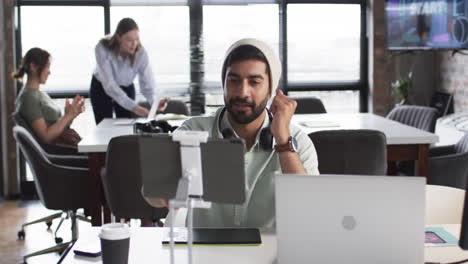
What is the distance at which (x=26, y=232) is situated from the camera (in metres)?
5.16

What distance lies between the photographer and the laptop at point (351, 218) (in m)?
1.64

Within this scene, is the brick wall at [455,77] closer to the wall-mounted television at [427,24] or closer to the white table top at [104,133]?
the wall-mounted television at [427,24]

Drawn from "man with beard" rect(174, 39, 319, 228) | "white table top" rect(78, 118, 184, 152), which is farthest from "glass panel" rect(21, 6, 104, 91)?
"man with beard" rect(174, 39, 319, 228)

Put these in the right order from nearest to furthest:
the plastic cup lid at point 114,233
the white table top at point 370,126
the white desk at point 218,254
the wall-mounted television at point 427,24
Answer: the plastic cup lid at point 114,233
the white desk at point 218,254
the white table top at point 370,126
the wall-mounted television at point 427,24

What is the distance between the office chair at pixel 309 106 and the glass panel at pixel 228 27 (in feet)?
3.28

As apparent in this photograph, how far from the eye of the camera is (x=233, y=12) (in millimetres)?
6477

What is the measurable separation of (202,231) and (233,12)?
14.8 ft

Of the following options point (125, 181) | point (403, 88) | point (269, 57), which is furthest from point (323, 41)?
point (269, 57)

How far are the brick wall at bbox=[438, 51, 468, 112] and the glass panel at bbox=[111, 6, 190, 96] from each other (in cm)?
237

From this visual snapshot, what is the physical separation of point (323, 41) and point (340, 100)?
0.60m

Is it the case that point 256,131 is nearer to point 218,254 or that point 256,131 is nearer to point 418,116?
point 218,254

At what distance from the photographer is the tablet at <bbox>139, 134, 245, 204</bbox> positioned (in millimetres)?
1687

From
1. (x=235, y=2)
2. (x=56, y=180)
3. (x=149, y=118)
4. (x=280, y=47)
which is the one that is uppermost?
(x=235, y=2)

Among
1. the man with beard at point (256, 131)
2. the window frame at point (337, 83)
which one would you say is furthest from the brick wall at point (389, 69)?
the man with beard at point (256, 131)
